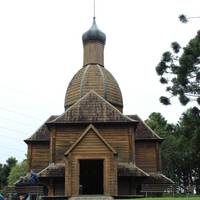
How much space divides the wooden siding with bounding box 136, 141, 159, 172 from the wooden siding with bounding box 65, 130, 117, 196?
806 centimetres

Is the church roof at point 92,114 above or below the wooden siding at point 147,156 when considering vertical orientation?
above

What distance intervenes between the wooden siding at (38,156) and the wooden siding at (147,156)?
26.3 feet

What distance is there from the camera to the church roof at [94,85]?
44031mm

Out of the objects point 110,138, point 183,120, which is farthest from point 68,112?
point 183,120

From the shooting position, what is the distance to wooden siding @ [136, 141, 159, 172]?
40469 mm

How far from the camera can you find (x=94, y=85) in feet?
145

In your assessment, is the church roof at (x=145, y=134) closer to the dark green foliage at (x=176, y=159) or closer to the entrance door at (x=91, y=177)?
the entrance door at (x=91, y=177)

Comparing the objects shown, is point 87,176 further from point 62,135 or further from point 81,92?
point 81,92

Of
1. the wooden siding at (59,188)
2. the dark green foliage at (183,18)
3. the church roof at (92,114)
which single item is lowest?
the wooden siding at (59,188)

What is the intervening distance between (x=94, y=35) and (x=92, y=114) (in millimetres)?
14569

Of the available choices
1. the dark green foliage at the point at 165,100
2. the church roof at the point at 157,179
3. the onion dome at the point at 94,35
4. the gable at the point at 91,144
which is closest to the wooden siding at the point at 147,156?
the church roof at the point at 157,179

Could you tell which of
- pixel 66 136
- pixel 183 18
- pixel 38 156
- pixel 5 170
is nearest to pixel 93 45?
pixel 38 156

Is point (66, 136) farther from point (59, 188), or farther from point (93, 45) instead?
point (93, 45)

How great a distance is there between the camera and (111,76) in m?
46.2
